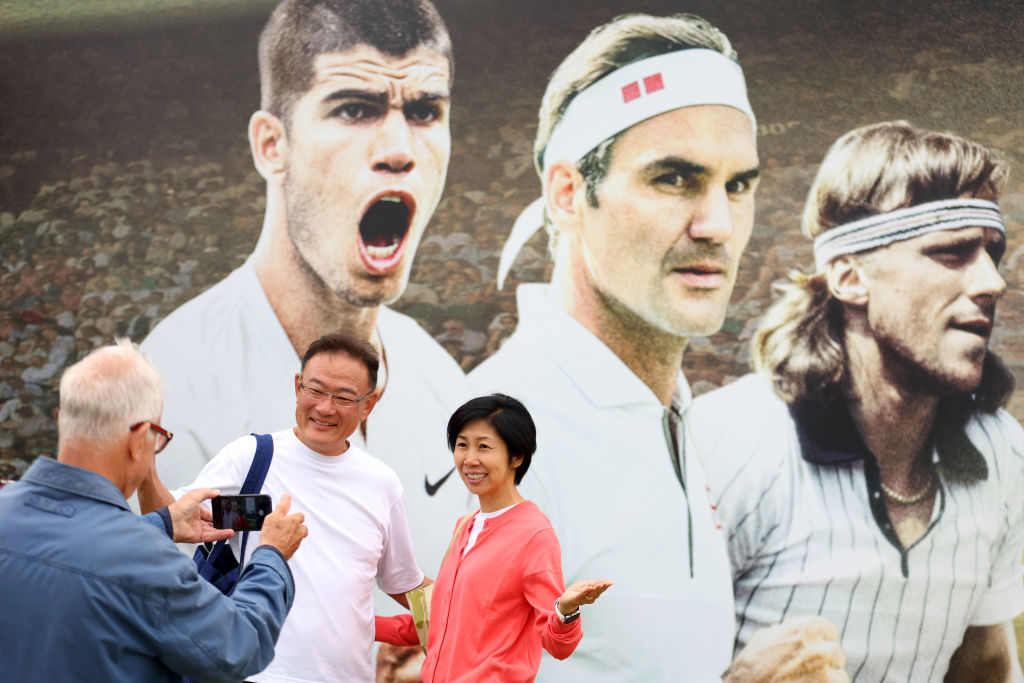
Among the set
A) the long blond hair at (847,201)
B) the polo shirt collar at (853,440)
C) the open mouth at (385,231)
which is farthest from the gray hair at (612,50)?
→ the polo shirt collar at (853,440)

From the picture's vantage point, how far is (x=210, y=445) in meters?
4.33

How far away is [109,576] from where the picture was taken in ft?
5.18

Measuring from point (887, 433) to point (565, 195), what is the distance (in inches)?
72.4

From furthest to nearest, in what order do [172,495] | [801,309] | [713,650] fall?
1. [801,309]
2. [713,650]
3. [172,495]

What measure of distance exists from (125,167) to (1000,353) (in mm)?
4285

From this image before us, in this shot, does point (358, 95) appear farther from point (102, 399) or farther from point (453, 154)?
point (102, 399)

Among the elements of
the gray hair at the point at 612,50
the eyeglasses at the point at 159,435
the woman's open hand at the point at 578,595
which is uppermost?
the gray hair at the point at 612,50

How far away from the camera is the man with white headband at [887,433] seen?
4.16m

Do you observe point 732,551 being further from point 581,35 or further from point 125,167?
point 125,167

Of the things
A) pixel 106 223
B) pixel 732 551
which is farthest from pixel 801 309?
pixel 106 223

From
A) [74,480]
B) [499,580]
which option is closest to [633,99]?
[499,580]

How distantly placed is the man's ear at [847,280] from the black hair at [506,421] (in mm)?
2632

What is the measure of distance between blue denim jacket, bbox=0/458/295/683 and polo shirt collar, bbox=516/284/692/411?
2.77 metres

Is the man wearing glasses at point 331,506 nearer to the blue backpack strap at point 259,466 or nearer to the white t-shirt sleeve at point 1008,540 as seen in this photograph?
the blue backpack strap at point 259,466
